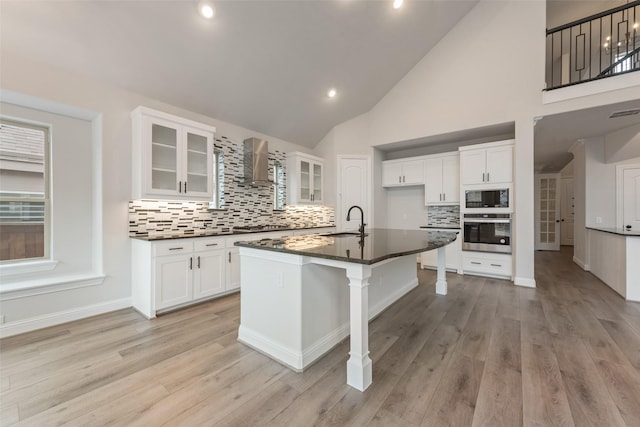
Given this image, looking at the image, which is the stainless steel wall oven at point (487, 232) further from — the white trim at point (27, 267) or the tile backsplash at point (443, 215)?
the white trim at point (27, 267)

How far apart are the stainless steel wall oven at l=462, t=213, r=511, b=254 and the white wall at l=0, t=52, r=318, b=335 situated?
5.20 metres

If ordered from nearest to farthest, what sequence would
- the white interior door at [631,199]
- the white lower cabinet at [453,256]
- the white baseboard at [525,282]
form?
the white baseboard at [525,282] < the white interior door at [631,199] < the white lower cabinet at [453,256]

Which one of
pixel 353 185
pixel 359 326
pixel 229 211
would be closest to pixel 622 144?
pixel 353 185

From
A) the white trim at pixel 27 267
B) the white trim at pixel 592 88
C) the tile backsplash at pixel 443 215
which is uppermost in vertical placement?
the white trim at pixel 592 88

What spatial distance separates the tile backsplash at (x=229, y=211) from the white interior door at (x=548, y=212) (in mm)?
6550

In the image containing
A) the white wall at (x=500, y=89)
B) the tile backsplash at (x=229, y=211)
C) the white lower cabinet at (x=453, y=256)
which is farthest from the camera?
the white lower cabinet at (x=453, y=256)

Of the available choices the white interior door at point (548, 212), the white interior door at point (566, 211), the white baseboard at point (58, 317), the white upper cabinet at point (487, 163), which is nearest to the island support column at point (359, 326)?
the white baseboard at point (58, 317)

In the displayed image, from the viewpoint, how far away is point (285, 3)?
3.01 metres

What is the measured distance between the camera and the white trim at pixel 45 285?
7.98 feet

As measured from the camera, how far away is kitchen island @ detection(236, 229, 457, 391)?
5.48ft

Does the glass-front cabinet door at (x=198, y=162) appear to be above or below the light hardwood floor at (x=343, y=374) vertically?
above

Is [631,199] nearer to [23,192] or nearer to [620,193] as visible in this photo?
[620,193]

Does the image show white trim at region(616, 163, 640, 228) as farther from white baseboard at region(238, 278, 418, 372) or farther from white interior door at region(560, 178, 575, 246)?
white baseboard at region(238, 278, 418, 372)

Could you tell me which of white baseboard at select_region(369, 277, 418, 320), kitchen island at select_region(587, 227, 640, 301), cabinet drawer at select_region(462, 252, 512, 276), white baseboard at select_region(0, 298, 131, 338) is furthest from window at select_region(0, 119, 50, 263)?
kitchen island at select_region(587, 227, 640, 301)
